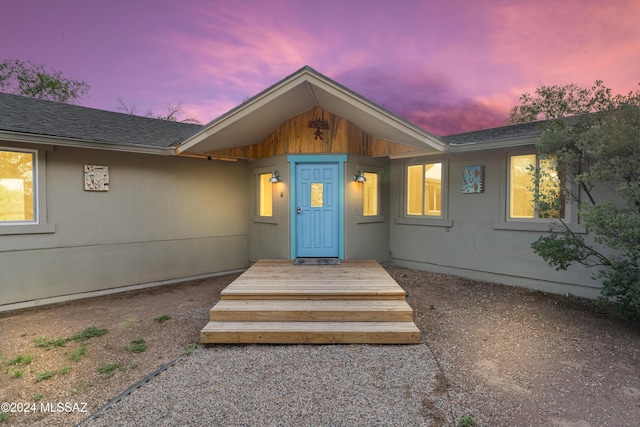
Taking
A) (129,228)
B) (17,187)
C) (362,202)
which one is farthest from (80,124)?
(362,202)

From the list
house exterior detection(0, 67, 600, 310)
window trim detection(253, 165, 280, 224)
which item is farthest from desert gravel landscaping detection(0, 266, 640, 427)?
window trim detection(253, 165, 280, 224)

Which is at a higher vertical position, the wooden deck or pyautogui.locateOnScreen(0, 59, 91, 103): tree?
pyautogui.locateOnScreen(0, 59, 91, 103): tree

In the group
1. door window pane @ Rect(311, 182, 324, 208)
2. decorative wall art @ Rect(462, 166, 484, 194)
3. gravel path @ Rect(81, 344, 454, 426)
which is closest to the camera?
gravel path @ Rect(81, 344, 454, 426)

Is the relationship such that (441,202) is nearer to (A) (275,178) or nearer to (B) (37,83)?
(A) (275,178)

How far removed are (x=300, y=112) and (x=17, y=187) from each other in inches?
200

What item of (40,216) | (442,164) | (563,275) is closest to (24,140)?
(40,216)

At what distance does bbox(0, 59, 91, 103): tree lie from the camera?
48.4 ft

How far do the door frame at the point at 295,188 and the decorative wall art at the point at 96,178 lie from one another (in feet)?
11.4

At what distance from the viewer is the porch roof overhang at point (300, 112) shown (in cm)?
554

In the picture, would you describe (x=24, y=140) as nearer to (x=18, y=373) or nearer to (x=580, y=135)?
(x=18, y=373)

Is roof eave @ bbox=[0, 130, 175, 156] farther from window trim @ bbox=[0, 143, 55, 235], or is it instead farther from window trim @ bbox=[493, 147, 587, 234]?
window trim @ bbox=[493, 147, 587, 234]

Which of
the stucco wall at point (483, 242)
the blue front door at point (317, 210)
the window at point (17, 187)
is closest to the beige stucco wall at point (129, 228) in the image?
the window at point (17, 187)

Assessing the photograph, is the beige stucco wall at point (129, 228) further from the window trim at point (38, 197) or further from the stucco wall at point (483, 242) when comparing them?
the stucco wall at point (483, 242)

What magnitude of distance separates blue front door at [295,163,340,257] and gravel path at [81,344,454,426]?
11.2ft
